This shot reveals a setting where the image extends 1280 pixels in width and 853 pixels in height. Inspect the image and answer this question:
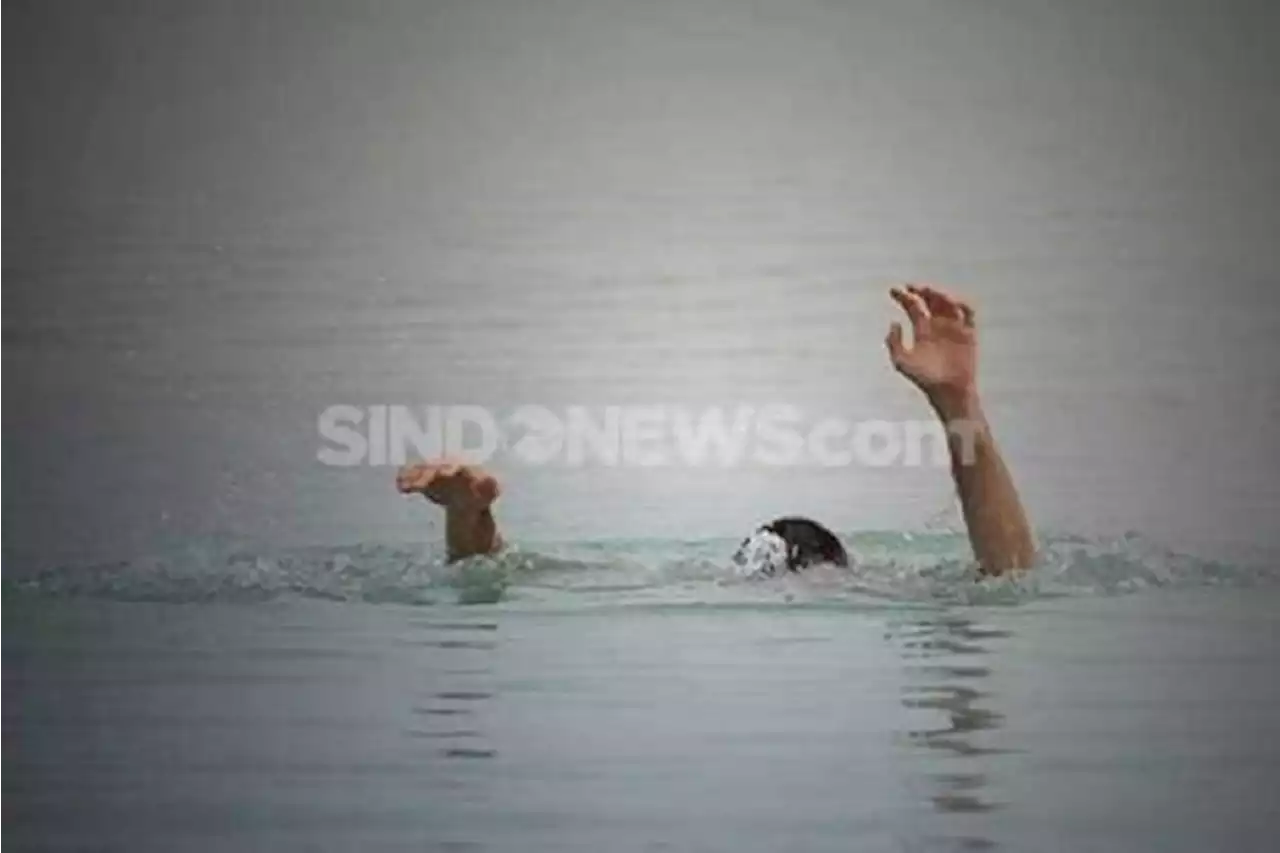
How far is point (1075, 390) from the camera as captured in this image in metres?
2.15

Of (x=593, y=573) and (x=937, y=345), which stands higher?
(x=937, y=345)

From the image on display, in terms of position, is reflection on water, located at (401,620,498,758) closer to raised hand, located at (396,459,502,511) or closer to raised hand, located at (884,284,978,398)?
raised hand, located at (396,459,502,511)

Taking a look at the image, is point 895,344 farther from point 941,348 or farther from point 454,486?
point 454,486

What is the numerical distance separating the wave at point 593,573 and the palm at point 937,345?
0.56ft

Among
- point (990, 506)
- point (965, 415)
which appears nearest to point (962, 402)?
point (965, 415)

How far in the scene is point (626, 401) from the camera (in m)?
2.16

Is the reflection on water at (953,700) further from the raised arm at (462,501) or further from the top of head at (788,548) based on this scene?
the raised arm at (462,501)

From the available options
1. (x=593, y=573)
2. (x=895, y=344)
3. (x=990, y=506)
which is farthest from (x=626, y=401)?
(x=990, y=506)

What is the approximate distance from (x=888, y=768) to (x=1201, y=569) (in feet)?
1.33

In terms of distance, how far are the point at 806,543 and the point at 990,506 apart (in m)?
0.20

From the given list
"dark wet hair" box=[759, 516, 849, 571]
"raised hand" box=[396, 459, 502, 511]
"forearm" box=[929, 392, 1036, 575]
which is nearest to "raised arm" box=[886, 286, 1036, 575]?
"forearm" box=[929, 392, 1036, 575]

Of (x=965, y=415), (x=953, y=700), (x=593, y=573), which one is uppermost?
(x=965, y=415)

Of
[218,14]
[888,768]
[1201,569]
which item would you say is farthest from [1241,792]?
[218,14]

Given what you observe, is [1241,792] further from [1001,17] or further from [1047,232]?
[1001,17]
